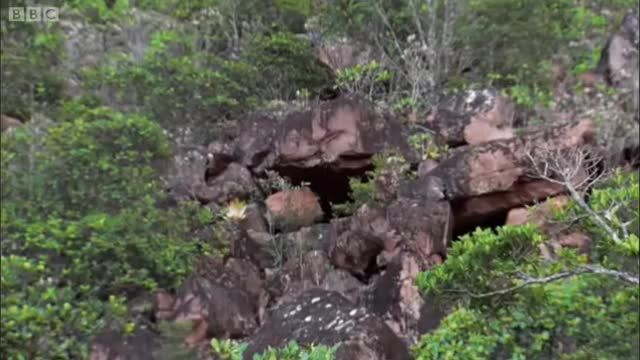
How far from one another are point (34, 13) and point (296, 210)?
5.16 metres

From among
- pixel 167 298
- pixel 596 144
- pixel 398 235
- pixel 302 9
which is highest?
pixel 302 9

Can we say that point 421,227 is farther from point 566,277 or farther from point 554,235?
point 566,277

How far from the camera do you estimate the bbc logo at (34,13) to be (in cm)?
962

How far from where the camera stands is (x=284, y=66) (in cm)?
866

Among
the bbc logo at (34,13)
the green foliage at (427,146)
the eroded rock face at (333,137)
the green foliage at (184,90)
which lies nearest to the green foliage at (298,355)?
the eroded rock face at (333,137)

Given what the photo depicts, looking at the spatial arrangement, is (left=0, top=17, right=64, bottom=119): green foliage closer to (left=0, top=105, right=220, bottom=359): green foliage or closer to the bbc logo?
the bbc logo

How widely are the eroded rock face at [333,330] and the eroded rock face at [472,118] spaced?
3589mm

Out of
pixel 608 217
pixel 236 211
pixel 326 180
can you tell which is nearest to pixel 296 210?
pixel 326 180

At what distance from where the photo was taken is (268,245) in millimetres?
7312

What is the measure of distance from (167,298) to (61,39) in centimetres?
534

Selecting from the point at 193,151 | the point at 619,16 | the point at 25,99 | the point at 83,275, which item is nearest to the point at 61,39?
the point at 25,99

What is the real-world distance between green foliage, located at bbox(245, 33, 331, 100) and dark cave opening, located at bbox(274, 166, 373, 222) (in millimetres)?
809

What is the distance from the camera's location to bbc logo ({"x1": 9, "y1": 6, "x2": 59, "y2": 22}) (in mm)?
9617

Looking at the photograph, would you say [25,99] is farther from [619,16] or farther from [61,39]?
[619,16]
